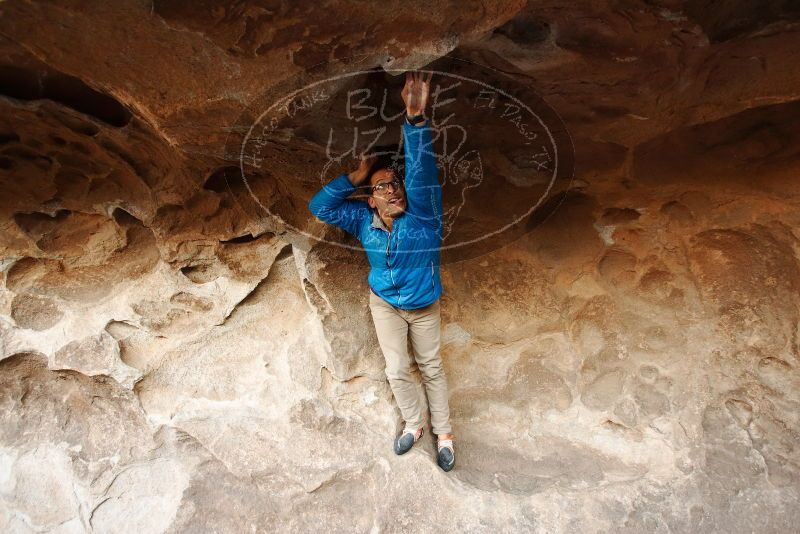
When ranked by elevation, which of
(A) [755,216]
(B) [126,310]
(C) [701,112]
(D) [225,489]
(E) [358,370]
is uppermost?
(C) [701,112]

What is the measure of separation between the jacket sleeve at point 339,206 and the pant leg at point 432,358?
386mm

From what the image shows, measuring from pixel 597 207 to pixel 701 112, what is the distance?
477 millimetres

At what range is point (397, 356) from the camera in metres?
1.74

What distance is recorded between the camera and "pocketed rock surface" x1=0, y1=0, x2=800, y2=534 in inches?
59.1

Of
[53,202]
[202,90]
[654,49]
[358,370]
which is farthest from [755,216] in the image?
[53,202]

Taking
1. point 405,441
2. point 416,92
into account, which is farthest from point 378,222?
point 405,441

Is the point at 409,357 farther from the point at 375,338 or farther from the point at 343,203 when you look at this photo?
the point at 343,203

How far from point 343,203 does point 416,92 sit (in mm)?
490

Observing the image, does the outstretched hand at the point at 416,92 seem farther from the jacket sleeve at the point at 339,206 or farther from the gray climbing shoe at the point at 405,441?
the gray climbing shoe at the point at 405,441

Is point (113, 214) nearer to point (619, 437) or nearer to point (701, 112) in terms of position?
point (701, 112)

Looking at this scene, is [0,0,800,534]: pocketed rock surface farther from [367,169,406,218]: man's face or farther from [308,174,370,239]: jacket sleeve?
[367,169,406,218]: man's face

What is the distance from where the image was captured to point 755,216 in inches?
61.0

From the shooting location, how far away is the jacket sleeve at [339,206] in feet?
4.86

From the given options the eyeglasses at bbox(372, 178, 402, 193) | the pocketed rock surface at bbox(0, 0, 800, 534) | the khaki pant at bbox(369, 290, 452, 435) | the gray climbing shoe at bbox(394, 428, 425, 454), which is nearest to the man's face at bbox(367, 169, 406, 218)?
the eyeglasses at bbox(372, 178, 402, 193)
